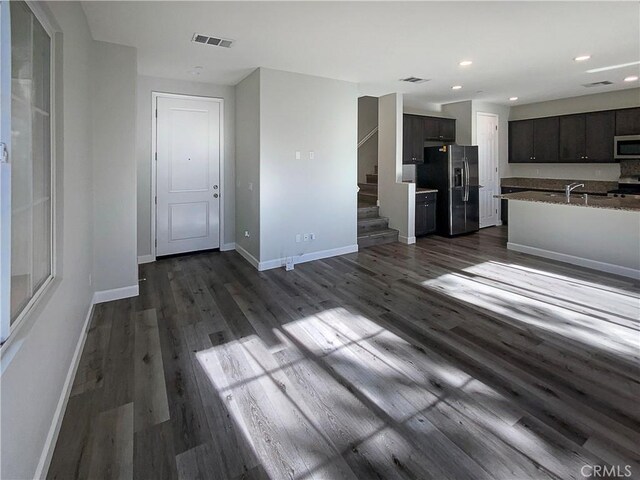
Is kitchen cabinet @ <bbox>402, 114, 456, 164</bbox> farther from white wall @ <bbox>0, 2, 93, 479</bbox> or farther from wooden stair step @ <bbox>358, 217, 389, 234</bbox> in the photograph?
white wall @ <bbox>0, 2, 93, 479</bbox>

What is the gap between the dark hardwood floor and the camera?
69.8 inches

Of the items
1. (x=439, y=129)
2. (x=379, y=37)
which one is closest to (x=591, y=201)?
(x=439, y=129)

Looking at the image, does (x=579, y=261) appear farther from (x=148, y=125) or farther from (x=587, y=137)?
(x=148, y=125)

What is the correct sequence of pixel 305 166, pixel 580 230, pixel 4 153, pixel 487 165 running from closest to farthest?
pixel 4 153, pixel 580 230, pixel 305 166, pixel 487 165

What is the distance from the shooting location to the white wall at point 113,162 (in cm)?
368

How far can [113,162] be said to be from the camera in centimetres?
378

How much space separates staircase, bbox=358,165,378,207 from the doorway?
299cm

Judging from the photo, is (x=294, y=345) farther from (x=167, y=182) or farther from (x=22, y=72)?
(x=167, y=182)

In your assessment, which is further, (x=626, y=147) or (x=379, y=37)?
(x=626, y=147)

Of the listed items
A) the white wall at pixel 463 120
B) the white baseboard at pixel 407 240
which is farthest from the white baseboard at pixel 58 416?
the white wall at pixel 463 120

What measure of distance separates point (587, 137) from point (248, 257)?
6.78 m

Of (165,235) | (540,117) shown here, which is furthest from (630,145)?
(165,235)

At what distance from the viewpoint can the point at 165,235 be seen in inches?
217

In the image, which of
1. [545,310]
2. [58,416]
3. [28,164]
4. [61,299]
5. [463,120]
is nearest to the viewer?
[28,164]
